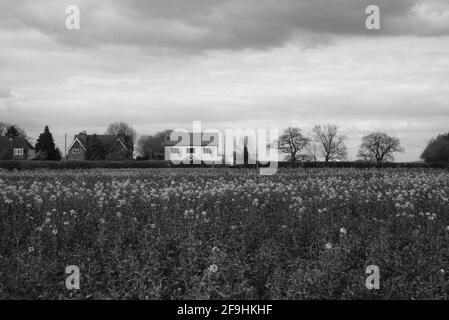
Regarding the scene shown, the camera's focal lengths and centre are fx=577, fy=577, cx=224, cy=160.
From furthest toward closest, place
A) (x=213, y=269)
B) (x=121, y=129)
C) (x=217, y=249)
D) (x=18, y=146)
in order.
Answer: (x=18, y=146), (x=121, y=129), (x=217, y=249), (x=213, y=269)

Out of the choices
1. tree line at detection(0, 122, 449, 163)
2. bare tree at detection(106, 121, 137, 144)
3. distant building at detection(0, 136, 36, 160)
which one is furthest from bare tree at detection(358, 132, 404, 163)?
distant building at detection(0, 136, 36, 160)

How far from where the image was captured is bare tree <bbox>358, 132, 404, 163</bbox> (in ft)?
250

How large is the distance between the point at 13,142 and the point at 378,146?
203ft

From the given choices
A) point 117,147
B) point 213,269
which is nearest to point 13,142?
point 117,147

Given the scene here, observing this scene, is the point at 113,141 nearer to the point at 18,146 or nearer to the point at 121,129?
the point at 121,129

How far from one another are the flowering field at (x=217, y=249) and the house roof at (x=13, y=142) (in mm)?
90150

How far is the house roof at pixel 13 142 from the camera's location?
323 ft

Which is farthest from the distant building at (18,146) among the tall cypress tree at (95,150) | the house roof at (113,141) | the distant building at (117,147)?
the tall cypress tree at (95,150)

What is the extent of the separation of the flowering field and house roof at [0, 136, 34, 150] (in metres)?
90.1

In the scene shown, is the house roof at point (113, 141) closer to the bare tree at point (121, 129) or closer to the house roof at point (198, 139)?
the bare tree at point (121, 129)

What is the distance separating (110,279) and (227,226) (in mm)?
3598

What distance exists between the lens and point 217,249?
8.87 meters

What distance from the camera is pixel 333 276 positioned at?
8.02 m
